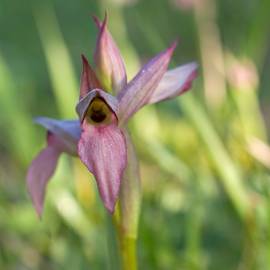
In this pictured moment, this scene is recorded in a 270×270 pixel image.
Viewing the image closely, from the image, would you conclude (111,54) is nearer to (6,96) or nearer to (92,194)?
(92,194)

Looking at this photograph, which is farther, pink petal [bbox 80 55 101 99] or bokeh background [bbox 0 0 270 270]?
bokeh background [bbox 0 0 270 270]

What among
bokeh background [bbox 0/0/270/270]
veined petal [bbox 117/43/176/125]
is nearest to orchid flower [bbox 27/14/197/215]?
veined petal [bbox 117/43/176/125]

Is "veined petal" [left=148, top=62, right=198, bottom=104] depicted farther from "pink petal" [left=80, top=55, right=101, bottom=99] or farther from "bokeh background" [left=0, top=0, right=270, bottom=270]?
"bokeh background" [left=0, top=0, right=270, bottom=270]

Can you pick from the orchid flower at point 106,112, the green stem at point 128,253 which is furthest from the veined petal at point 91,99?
the green stem at point 128,253

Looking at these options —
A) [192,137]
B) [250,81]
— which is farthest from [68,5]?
[250,81]

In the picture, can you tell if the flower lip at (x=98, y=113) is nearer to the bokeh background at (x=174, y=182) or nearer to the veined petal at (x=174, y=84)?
the veined petal at (x=174, y=84)

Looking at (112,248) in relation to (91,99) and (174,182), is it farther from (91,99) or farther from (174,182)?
(174,182)
